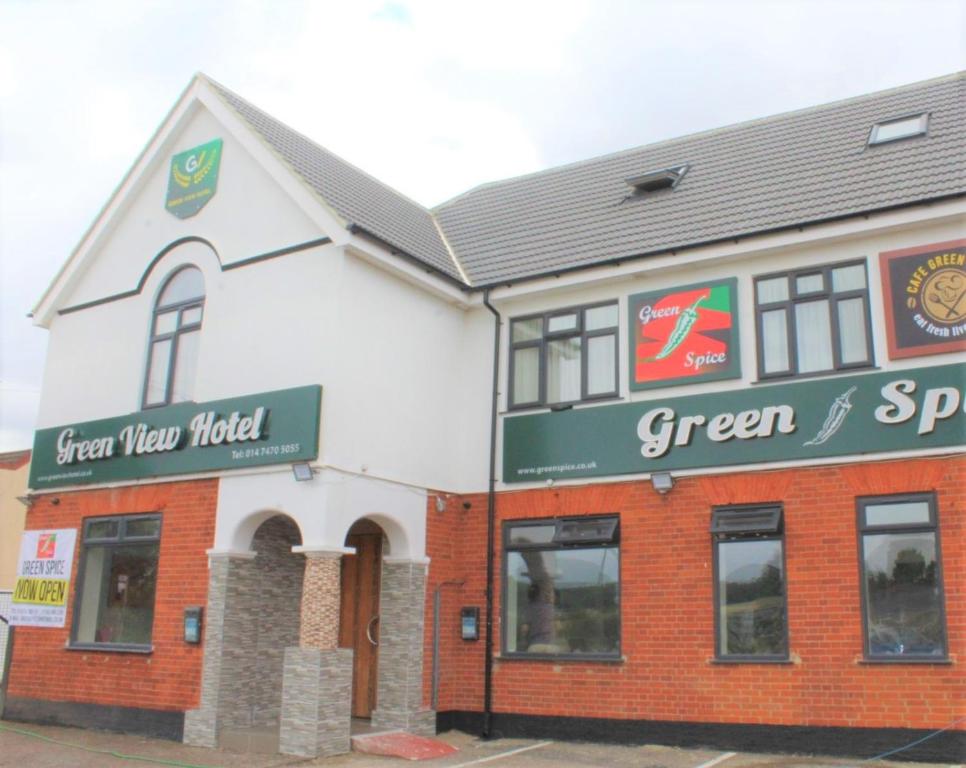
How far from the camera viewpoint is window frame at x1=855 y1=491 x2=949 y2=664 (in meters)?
10.9

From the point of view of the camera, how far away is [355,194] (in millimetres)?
15914

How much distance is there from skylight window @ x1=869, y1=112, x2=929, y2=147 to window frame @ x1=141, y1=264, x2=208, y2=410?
32.4 feet

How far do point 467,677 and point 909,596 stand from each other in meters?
5.85

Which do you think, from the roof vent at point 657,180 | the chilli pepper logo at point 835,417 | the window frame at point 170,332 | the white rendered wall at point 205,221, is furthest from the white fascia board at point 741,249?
the window frame at point 170,332

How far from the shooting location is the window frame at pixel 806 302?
12.1 meters

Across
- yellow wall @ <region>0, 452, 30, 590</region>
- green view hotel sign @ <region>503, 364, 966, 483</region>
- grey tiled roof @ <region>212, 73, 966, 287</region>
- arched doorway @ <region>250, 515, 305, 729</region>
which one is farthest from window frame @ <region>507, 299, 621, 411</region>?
yellow wall @ <region>0, 452, 30, 590</region>

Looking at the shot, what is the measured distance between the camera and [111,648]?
14.4 meters

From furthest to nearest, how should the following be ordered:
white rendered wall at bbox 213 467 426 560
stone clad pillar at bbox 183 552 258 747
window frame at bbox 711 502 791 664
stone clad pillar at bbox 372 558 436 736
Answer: stone clad pillar at bbox 372 558 436 736 → stone clad pillar at bbox 183 552 258 747 → white rendered wall at bbox 213 467 426 560 → window frame at bbox 711 502 791 664

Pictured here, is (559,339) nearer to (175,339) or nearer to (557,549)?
(557,549)

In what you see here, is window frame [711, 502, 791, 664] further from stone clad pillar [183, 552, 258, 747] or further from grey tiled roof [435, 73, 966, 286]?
stone clad pillar [183, 552, 258, 747]

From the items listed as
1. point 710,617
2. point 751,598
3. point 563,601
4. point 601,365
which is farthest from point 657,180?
point 710,617

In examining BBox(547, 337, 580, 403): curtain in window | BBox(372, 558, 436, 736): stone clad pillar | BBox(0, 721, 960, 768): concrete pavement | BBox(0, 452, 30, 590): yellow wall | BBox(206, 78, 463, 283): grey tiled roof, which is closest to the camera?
BBox(0, 721, 960, 768): concrete pavement

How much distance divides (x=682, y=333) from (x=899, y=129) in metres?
4.50

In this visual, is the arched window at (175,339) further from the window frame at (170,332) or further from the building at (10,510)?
the building at (10,510)
